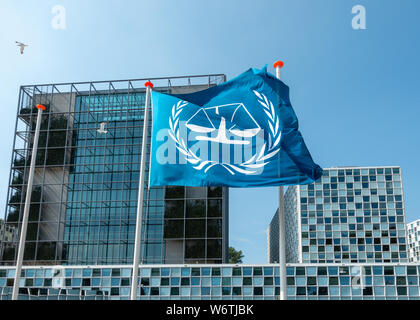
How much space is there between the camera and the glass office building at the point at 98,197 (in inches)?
2581

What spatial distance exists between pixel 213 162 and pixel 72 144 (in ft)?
197

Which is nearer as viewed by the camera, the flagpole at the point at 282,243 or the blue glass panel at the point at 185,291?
the flagpole at the point at 282,243

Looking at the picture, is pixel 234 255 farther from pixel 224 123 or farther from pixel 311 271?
pixel 224 123

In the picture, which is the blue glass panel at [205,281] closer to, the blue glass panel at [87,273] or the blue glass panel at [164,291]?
the blue glass panel at [164,291]

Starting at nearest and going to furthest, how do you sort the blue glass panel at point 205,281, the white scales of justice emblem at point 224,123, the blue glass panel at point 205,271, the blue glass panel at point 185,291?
the white scales of justice emblem at point 224,123
the blue glass panel at point 185,291
the blue glass panel at point 205,281
the blue glass panel at point 205,271

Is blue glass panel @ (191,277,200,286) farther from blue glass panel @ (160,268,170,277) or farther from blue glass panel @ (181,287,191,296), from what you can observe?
blue glass panel @ (160,268,170,277)

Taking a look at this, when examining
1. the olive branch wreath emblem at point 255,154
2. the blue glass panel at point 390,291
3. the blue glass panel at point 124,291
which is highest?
the olive branch wreath emblem at point 255,154

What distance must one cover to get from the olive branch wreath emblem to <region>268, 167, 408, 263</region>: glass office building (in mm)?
115273

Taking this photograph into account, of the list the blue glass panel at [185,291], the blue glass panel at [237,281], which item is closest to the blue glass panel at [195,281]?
the blue glass panel at [185,291]

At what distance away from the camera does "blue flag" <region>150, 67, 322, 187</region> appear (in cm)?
1748

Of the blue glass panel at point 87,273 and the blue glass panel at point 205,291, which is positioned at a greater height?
the blue glass panel at point 87,273

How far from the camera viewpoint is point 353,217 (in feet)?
425

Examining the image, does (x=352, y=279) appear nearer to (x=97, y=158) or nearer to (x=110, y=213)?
(x=110, y=213)
